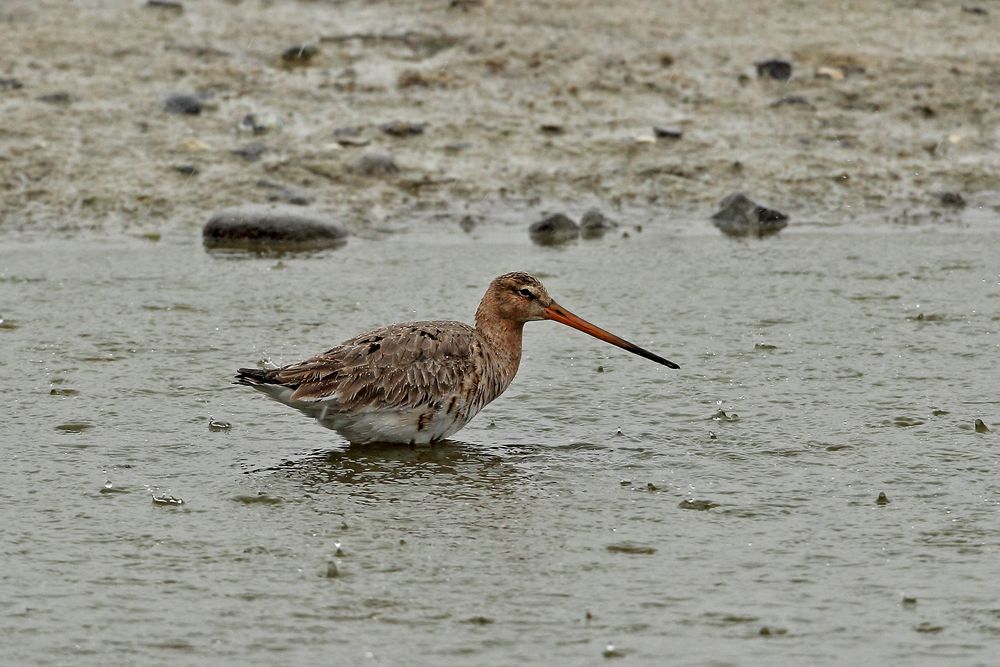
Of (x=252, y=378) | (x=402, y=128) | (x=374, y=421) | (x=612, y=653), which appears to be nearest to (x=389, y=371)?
(x=374, y=421)

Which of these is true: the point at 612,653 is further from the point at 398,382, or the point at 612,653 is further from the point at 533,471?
the point at 398,382

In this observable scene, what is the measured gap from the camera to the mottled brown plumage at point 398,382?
7.02 meters

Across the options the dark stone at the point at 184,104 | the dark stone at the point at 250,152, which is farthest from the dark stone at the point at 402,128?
the dark stone at the point at 184,104

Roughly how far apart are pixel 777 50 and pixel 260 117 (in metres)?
4.69

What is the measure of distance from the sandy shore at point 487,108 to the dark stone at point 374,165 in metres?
0.02

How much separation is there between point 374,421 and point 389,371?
0.23m

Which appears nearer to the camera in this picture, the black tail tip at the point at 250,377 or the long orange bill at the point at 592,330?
the black tail tip at the point at 250,377

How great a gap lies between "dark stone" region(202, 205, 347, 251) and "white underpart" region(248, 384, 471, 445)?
3916mm

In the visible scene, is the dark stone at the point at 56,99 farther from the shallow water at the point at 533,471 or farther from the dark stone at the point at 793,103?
the dark stone at the point at 793,103

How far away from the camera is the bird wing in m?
7.03

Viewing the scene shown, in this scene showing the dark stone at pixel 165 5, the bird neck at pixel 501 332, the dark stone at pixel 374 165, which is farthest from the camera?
the dark stone at pixel 165 5

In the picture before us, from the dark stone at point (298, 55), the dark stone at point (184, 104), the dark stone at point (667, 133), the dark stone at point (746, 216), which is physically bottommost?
the dark stone at point (746, 216)

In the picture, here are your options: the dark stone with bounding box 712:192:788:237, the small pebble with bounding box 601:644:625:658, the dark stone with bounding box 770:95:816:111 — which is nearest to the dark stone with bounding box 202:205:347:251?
the dark stone with bounding box 712:192:788:237

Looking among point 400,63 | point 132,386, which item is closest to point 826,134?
point 400,63
